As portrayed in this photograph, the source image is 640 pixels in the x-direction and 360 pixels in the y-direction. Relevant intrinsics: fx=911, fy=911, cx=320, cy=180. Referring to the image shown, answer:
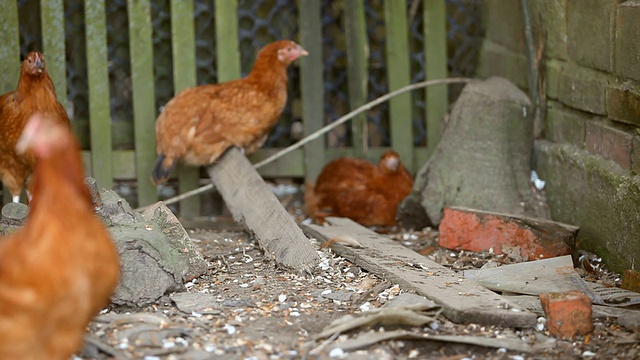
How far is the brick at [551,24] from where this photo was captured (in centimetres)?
531

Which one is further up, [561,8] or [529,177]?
[561,8]

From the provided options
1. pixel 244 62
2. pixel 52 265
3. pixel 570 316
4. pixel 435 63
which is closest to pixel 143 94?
pixel 244 62

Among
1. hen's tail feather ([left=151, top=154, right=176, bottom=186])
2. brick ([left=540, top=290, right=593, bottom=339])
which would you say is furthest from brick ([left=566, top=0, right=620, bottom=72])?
hen's tail feather ([left=151, top=154, right=176, bottom=186])

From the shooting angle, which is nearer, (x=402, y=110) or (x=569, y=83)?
(x=569, y=83)

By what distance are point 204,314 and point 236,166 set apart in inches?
80.4

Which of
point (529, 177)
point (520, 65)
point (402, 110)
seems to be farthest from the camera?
point (402, 110)

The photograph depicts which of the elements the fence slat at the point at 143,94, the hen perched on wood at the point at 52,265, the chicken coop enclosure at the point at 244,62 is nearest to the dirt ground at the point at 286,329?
the hen perched on wood at the point at 52,265

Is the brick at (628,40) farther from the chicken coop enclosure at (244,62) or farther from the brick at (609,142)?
the chicken coop enclosure at (244,62)

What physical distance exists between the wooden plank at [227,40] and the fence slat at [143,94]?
459 mm

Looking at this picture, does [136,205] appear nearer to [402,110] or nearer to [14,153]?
[14,153]

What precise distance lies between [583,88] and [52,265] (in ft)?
11.0

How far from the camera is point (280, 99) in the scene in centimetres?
604

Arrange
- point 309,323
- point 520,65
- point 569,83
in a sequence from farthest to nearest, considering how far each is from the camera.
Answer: point 520,65, point 569,83, point 309,323

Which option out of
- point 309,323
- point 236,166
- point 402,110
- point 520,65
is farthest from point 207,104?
point 309,323
